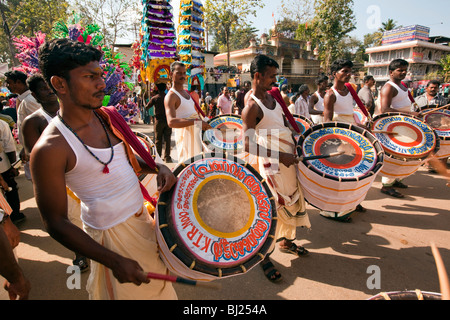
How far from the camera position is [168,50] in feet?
23.8

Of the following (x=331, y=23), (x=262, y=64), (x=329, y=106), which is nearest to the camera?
(x=262, y=64)

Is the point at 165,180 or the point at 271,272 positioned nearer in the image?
the point at 165,180

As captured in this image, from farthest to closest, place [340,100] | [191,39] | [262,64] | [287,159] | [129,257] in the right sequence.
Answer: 1. [191,39]
2. [340,100]
3. [262,64]
4. [287,159]
5. [129,257]

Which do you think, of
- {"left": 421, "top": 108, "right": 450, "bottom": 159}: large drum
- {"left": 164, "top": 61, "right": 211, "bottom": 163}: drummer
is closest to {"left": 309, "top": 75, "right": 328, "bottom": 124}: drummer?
{"left": 421, "top": 108, "right": 450, "bottom": 159}: large drum

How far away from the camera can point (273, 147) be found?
2.84 meters

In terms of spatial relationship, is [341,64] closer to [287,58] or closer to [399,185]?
[399,185]

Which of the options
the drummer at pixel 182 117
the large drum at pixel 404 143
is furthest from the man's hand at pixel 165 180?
the large drum at pixel 404 143

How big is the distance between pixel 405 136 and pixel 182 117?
3.32 metres

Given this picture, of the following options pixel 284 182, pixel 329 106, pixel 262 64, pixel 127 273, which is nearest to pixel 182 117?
pixel 262 64

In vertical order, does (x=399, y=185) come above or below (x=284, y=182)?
below

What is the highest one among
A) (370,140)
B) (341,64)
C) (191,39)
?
(191,39)

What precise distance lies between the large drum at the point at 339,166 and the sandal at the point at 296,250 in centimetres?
65

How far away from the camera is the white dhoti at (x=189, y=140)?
4.16 m

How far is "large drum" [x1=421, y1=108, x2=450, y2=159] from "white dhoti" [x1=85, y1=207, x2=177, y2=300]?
14.6ft
